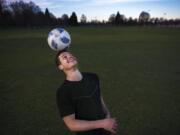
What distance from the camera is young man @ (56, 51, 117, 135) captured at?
2.62m

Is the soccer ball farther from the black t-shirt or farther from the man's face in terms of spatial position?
the black t-shirt

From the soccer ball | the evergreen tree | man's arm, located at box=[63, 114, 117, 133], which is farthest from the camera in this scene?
the evergreen tree

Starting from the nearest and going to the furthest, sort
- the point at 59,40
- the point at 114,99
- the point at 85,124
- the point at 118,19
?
the point at 85,124 → the point at 59,40 → the point at 114,99 → the point at 118,19

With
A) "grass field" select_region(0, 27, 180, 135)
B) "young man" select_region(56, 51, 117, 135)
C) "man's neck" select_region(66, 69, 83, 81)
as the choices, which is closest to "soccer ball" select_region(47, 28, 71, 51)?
"young man" select_region(56, 51, 117, 135)

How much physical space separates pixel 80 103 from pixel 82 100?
0.12 ft

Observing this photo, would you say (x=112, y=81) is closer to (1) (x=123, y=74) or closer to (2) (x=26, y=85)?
(1) (x=123, y=74)

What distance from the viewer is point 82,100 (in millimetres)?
2688

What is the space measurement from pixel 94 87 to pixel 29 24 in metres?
102

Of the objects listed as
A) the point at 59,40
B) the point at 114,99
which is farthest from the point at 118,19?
the point at 59,40

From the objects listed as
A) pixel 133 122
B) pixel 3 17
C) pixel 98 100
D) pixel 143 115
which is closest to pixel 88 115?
pixel 98 100

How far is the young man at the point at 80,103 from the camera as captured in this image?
103 inches

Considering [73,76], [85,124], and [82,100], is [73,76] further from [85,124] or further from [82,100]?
[85,124]

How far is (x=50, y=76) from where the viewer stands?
11.5 meters

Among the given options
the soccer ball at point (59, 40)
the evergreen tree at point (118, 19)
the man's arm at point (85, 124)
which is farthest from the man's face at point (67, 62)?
the evergreen tree at point (118, 19)
